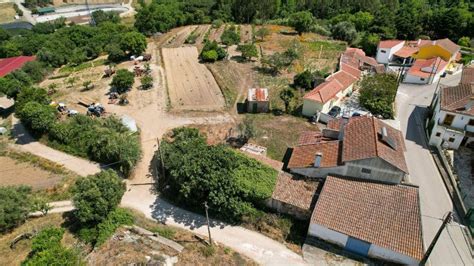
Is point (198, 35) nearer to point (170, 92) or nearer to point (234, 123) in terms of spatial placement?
point (170, 92)

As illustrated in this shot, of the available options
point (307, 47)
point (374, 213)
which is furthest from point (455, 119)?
point (307, 47)

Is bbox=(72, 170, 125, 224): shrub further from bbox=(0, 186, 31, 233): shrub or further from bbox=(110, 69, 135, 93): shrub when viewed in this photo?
bbox=(110, 69, 135, 93): shrub

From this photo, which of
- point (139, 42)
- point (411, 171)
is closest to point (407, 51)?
point (411, 171)

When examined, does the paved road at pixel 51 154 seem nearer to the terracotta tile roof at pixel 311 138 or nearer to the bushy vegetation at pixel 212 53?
the terracotta tile roof at pixel 311 138

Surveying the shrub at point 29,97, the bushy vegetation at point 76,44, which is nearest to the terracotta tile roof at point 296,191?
the shrub at point 29,97

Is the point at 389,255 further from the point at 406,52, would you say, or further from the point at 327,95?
the point at 406,52
